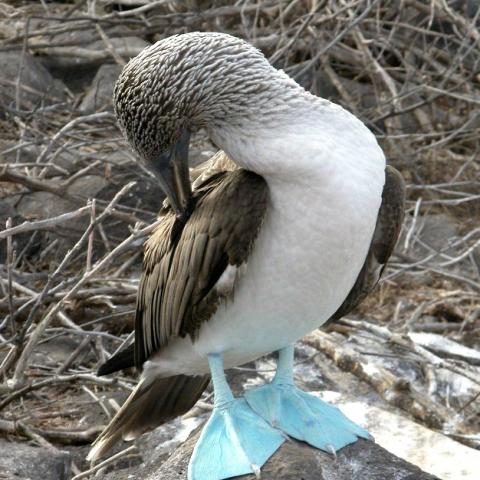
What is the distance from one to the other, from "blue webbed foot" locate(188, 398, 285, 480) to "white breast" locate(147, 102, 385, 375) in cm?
26

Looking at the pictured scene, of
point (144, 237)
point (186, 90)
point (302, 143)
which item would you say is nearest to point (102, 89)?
point (144, 237)

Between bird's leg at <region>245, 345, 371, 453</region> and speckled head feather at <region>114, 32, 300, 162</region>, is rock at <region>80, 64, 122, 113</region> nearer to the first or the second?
bird's leg at <region>245, 345, 371, 453</region>

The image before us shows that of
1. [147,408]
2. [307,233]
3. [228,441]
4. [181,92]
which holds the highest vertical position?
[181,92]

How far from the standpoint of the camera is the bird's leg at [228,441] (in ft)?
10.5

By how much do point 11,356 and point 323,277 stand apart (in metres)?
1.76

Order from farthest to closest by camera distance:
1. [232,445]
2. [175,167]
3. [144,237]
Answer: [144,237] < [232,445] < [175,167]

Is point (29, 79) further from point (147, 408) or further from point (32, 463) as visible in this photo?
point (147, 408)

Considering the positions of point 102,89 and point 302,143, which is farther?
point 102,89

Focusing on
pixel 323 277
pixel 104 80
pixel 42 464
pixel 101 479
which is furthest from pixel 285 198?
pixel 104 80

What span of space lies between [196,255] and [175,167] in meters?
0.27

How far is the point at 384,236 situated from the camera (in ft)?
11.2

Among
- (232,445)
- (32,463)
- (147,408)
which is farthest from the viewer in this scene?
(32,463)

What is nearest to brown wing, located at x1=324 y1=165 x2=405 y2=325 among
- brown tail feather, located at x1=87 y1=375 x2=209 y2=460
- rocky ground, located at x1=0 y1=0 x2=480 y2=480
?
brown tail feather, located at x1=87 y1=375 x2=209 y2=460

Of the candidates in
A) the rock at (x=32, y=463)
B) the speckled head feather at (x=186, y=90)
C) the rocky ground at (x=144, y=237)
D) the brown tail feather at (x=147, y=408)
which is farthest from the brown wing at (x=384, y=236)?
the rock at (x=32, y=463)
